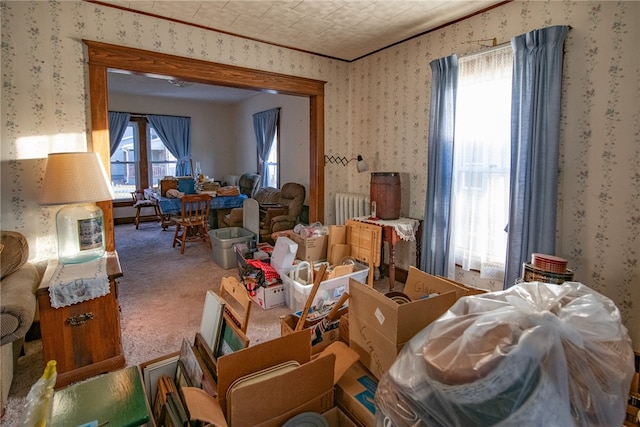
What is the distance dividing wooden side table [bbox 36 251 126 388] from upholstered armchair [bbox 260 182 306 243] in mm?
2635

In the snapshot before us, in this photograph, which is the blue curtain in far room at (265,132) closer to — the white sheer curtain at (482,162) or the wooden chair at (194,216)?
the wooden chair at (194,216)

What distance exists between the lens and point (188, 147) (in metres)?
7.68

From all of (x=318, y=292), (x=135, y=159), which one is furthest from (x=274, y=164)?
(x=318, y=292)

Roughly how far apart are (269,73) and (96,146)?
1.78m

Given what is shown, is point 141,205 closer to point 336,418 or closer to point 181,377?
point 181,377

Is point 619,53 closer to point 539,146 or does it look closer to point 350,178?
point 539,146

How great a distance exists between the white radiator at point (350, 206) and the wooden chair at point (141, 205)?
3.86 m

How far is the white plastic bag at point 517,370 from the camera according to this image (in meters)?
0.69

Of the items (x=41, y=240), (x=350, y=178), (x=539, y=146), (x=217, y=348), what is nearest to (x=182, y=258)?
(x=41, y=240)

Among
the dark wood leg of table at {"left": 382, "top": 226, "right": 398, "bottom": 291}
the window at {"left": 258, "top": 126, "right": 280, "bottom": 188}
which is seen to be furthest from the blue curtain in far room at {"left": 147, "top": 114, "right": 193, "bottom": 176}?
the dark wood leg of table at {"left": 382, "top": 226, "right": 398, "bottom": 291}

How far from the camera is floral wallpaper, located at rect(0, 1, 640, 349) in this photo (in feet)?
7.00

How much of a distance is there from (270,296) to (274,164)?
4.04 metres

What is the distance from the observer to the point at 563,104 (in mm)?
2377

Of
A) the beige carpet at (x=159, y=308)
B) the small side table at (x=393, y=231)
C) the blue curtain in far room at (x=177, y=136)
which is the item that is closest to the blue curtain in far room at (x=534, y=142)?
the small side table at (x=393, y=231)
